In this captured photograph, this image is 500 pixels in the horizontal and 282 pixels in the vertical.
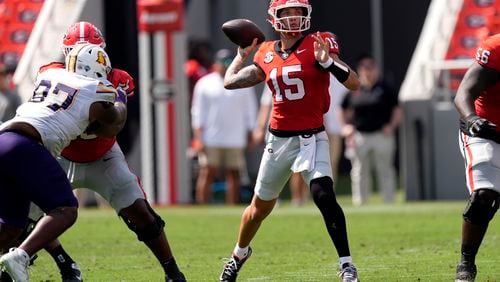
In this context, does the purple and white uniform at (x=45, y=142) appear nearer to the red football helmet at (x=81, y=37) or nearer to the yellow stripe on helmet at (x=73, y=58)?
the yellow stripe on helmet at (x=73, y=58)

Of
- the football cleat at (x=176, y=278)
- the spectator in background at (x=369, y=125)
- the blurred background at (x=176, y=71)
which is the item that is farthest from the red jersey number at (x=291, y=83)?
the blurred background at (x=176, y=71)

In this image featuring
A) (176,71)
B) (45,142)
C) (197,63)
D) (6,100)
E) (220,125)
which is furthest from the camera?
(197,63)

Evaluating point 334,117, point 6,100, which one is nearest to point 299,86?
point 6,100

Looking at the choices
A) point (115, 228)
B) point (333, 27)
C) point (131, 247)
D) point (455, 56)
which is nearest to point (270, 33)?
point (333, 27)

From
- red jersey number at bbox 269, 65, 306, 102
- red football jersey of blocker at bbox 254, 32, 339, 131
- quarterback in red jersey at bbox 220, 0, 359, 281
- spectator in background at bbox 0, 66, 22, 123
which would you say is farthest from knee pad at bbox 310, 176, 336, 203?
spectator in background at bbox 0, 66, 22, 123

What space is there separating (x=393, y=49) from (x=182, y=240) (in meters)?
10.2

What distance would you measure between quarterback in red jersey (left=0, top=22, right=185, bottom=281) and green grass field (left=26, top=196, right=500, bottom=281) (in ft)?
2.35

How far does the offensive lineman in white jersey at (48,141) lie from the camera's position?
7.41 meters

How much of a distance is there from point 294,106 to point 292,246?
2.81 metres

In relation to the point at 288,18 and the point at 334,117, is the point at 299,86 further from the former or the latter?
the point at 334,117

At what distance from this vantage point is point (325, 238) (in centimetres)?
1178

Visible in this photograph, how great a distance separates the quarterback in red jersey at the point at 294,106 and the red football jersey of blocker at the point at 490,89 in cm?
79

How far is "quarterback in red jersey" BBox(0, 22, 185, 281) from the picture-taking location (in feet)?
27.1

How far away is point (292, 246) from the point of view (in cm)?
1114
